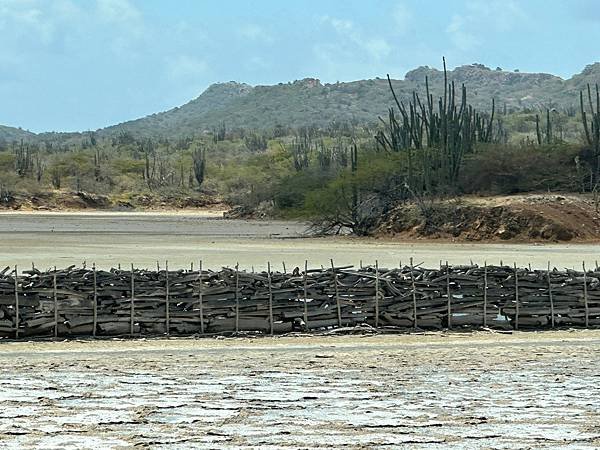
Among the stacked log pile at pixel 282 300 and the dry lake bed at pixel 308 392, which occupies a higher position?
the stacked log pile at pixel 282 300

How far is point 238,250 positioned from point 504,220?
11655mm

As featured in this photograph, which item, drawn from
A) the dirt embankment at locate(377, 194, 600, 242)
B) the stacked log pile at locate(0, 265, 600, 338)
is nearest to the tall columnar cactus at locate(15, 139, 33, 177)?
the dirt embankment at locate(377, 194, 600, 242)

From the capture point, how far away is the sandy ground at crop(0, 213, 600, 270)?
2853 centimetres

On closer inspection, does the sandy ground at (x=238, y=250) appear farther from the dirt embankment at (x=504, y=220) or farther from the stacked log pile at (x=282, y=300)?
the stacked log pile at (x=282, y=300)

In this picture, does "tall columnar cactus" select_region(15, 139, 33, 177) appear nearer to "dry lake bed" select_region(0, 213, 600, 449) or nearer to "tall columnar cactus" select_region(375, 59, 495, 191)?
"tall columnar cactus" select_region(375, 59, 495, 191)

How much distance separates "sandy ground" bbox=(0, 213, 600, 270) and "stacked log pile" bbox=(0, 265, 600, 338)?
10159 millimetres

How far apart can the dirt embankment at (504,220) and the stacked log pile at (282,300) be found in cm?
2124

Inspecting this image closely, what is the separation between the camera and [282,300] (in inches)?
645

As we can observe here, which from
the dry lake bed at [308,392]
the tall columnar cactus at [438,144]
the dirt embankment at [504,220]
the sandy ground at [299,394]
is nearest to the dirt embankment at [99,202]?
the tall columnar cactus at [438,144]

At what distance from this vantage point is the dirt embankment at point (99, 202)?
76.0m

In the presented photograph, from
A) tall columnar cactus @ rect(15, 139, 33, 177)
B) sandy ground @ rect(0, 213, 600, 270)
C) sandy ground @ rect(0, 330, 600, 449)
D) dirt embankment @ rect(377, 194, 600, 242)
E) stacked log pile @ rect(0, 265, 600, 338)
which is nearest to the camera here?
sandy ground @ rect(0, 330, 600, 449)

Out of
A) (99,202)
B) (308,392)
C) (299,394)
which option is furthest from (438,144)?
A: (99,202)

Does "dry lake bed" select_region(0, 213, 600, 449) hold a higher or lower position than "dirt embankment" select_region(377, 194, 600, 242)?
lower

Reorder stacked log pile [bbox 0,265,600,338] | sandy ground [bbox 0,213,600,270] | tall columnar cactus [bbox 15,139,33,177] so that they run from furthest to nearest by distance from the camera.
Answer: tall columnar cactus [bbox 15,139,33,177], sandy ground [bbox 0,213,600,270], stacked log pile [bbox 0,265,600,338]
